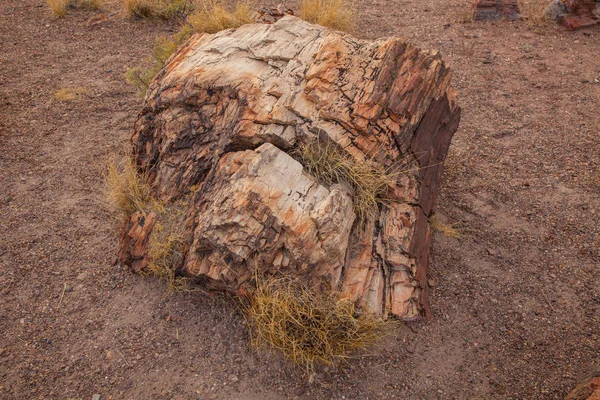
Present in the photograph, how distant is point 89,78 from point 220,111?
11.0ft

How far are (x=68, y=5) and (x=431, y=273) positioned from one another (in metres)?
7.20

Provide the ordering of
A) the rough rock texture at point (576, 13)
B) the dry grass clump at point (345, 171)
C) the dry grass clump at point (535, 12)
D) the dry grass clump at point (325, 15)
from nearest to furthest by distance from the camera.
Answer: the dry grass clump at point (345, 171)
the dry grass clump at point (325, 15)
the rough rock texture at point (576, 13)
the dry grass clump at point (535, 12)

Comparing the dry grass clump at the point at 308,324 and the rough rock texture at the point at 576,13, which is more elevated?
the rough rock texture at the point at 576,13

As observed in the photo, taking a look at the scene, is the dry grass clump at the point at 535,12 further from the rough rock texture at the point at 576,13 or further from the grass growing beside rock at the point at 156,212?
the grass growing beside rock at the point at 156,212

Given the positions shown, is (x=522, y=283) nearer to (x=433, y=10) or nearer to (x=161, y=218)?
(x=161, y=218)

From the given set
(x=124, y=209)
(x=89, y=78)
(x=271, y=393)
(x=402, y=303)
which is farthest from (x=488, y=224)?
(x=89, y=78)

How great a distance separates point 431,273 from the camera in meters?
3.75

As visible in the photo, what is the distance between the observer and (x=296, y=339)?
10.2 ft

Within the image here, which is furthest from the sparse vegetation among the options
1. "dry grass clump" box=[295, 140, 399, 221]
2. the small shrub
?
"dry grass clump" box=[295, 140, 399, 221]

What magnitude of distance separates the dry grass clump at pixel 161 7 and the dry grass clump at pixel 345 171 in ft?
15.9

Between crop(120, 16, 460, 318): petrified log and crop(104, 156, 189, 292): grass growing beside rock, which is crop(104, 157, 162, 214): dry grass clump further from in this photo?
crop(120, 16, 460, 318): petrified log

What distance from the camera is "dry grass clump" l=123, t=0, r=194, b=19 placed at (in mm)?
7199

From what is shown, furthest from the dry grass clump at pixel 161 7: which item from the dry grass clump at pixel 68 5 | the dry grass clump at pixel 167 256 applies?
the dry grass clump at pixel 167 256

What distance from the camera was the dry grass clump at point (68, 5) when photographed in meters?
7.52
